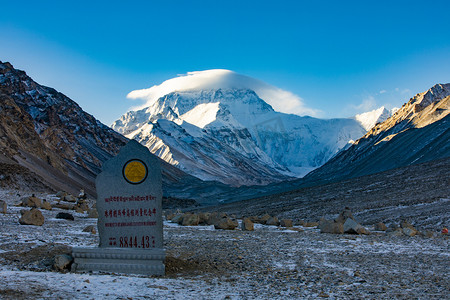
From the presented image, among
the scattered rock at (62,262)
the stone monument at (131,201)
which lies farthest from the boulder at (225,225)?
the scattered rock at (62,262)

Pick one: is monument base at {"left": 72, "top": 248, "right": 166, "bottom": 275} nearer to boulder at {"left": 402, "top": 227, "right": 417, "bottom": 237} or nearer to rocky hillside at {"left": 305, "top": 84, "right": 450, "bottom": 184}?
boulder at {"left": 402, "top": 227, "right": 417, "bottom": 237}

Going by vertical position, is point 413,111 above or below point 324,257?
above

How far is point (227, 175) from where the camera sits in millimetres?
199500

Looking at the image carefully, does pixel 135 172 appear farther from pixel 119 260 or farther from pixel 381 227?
pixel 381 227

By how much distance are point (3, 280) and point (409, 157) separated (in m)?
77.2

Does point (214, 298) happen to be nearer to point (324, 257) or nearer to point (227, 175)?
point (324, 257)

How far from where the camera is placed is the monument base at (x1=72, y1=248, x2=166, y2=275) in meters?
9.45

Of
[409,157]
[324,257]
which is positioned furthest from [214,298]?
[409,157]

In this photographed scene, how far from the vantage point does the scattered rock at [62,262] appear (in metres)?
9.22

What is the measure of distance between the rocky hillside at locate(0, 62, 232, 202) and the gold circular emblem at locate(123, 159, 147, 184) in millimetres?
31897

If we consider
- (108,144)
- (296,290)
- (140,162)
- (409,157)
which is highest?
(108,144)

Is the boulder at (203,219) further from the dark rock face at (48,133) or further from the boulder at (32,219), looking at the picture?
the dark rock face at (48,133)

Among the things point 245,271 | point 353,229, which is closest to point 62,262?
point 245,271

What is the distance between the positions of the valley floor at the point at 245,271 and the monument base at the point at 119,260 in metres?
0.39
